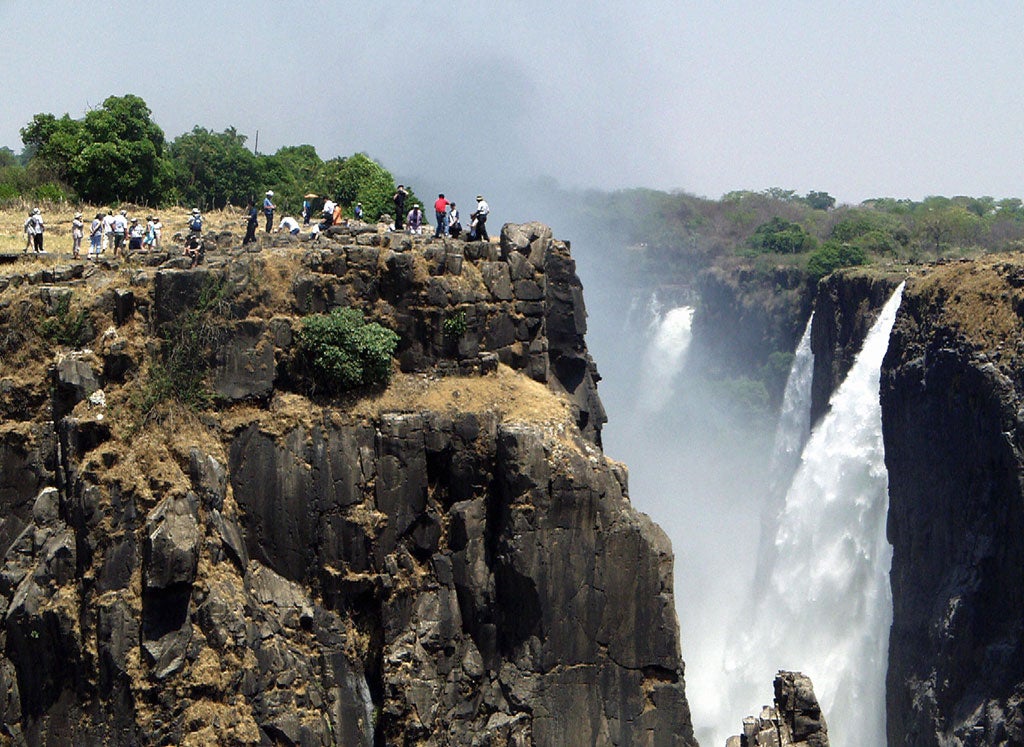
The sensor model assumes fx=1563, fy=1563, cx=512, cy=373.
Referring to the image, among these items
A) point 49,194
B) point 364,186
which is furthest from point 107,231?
point 364,186

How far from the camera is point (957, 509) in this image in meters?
63.6

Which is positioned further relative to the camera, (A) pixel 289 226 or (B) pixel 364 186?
(B) pixel 364 186

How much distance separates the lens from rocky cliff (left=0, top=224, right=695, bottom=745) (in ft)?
113

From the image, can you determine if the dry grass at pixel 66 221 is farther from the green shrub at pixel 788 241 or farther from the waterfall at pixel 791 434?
the green shrub at pixel 788 241

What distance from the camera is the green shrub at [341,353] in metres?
37.5

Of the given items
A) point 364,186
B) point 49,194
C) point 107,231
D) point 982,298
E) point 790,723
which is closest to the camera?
point 790,723

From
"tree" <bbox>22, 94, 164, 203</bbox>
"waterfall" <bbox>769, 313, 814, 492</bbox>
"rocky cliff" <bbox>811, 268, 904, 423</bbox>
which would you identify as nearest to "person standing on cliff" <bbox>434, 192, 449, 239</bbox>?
"tree" <bbox>22, 94, 164, 203</bbox>

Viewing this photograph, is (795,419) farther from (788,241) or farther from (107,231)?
(107,231)

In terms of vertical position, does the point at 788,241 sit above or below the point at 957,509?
above

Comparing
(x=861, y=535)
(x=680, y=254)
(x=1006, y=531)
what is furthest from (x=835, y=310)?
(x=680, y=254)

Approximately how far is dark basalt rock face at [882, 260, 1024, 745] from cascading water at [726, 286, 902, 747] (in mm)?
4582

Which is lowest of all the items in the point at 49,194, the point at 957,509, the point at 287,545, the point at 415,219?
the point at 287,545

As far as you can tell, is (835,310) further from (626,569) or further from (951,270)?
(626,569)

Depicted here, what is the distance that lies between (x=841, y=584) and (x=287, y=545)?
46.7 meters
